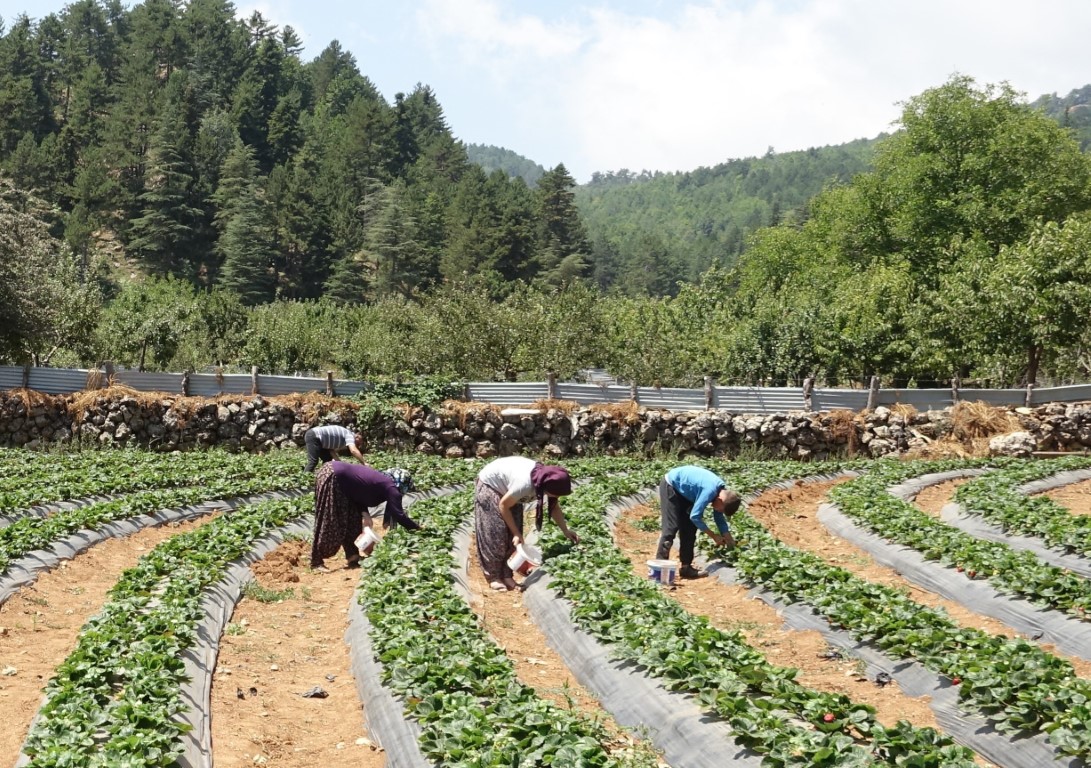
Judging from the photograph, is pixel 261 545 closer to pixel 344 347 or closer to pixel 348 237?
pixel 344 347

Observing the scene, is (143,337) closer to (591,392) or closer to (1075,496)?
(591,392)

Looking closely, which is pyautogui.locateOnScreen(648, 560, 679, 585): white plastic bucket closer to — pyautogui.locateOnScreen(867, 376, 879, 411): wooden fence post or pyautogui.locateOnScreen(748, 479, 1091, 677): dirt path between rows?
pyautogui.locateOnScreen(748, 479, 1091, 677): dirt path between rows

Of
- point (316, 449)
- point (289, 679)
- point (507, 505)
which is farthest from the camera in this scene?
point (316, 449)

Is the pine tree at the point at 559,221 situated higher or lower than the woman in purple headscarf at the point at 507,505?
Result: higher

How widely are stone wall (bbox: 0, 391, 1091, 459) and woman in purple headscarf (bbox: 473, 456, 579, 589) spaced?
14.9m

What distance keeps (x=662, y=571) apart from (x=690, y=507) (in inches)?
36.7


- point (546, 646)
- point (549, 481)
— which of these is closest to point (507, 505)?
point (549, 481)

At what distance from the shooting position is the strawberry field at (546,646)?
22.0ft

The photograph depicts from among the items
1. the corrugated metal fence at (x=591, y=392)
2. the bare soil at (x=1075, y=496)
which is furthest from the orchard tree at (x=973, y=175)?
the bare soil at (x=1075, y=496)

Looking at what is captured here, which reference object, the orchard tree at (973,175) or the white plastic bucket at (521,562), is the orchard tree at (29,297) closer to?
the white plastic bucket at (521,562)

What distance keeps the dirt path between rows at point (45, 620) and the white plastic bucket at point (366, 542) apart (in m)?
2.96

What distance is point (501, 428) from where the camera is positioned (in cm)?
2717

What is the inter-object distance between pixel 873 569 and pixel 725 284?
6580 centimetres

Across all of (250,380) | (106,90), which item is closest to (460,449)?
(250,380)
